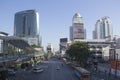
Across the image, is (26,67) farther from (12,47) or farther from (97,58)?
(97,58)

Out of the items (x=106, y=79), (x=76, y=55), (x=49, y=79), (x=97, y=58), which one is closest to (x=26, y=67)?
(x=76, y=55)

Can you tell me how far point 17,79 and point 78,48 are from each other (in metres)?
55.3

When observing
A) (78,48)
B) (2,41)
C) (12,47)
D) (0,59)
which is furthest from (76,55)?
(0,59)

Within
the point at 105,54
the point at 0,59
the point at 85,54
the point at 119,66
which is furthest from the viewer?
the point at 105,54

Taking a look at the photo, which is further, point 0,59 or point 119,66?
point 119,66

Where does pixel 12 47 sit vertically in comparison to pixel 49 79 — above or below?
above

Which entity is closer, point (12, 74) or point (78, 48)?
point (12, 74)

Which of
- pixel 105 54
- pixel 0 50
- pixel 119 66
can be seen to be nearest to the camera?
pixel 119 66

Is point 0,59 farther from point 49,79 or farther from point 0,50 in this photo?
point 0,50

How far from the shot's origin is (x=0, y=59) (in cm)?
5219

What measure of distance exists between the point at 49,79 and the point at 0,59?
1835 cm

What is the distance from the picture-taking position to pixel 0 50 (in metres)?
80.1

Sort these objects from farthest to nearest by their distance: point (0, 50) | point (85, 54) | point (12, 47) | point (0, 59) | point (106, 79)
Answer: point (85, 54)
point (12, 47)
point (0, 50)
point (106, 79)
point (0, 59)

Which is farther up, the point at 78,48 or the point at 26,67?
the point at 78,48
